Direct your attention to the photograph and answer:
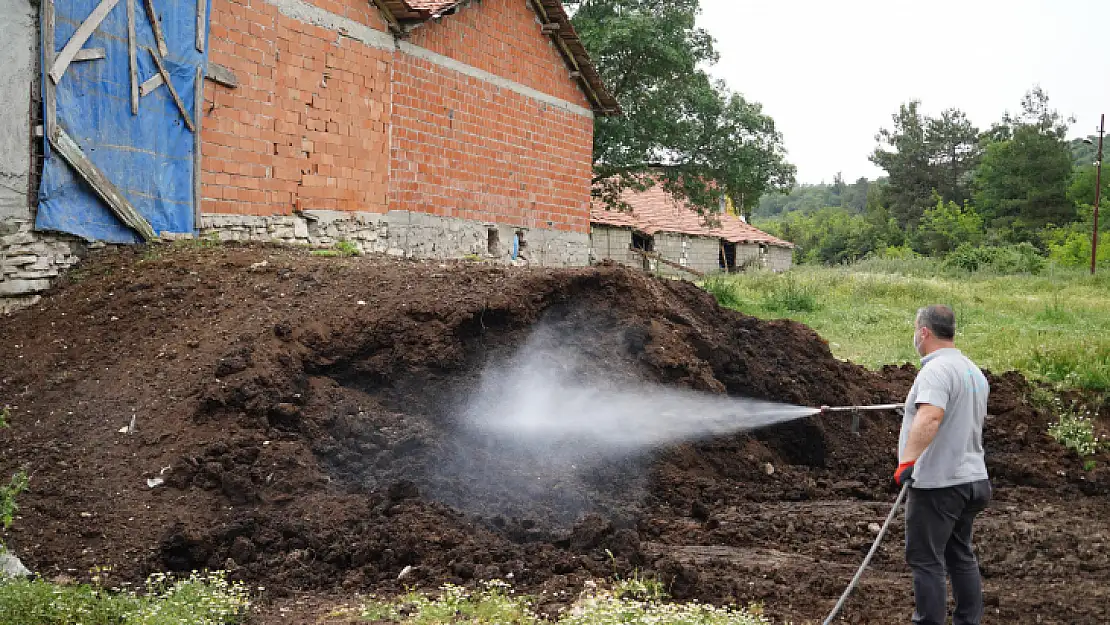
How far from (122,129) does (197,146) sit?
1.04 meters

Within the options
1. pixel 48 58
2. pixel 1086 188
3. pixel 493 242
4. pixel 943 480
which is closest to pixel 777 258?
pixel 1086 188

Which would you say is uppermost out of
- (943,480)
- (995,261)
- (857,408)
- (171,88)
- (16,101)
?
(171,88)

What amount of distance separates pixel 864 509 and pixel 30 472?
21.3 feet

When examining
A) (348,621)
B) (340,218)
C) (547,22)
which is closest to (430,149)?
(340,218)

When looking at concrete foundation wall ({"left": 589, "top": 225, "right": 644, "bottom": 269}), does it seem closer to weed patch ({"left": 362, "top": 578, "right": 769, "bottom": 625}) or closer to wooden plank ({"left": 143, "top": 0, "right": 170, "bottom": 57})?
wooden plank ({"left": 143, "top": 0, "right": 170, "bottom": 57})

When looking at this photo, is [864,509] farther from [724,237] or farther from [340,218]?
[724,237]

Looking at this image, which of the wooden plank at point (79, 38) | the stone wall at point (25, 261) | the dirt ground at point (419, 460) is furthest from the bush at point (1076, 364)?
the wooden plank at point (79, 38)

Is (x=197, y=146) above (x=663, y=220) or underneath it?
underneath

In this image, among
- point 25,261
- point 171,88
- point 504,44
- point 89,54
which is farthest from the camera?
point 504,44

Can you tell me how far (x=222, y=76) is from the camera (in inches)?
441

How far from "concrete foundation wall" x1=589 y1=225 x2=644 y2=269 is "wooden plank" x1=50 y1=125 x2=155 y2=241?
795 inches

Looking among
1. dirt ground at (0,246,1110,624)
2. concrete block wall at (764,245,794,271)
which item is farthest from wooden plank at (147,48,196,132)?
concrete block wall at (764,245,794,271)

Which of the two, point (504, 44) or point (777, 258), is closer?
point (504, 44)

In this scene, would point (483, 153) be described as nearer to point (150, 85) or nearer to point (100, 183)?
point (150, 85)
